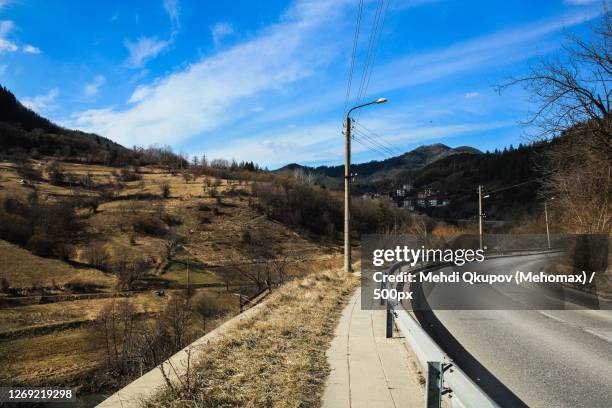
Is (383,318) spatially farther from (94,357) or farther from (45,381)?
(94,357)

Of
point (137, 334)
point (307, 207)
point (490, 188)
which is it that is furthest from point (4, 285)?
point (490, 188)

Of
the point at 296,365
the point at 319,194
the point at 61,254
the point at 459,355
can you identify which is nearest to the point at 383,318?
the point at 459,355

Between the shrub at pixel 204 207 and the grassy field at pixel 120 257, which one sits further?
the shrub at pixel 204 207

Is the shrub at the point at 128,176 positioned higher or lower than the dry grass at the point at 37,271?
higher

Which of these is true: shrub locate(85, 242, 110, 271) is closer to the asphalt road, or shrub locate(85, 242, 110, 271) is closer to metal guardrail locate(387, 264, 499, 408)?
the asphalt road

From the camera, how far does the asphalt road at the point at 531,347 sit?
17.5 feet

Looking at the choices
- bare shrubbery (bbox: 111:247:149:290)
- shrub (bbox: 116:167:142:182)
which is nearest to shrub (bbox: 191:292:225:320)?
bare shrubbery (bbox: 111:247:149:290)

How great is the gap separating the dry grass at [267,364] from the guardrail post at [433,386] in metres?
1.25

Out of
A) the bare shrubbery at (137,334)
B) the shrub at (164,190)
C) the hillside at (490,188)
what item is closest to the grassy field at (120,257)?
the bare shrubbery at (137,334)

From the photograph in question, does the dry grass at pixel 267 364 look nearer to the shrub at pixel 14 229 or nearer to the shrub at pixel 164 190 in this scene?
the shrub at pixel 14 229

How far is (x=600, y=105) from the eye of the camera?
44.8ft

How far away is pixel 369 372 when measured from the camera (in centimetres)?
597

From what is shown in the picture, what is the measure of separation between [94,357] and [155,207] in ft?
260

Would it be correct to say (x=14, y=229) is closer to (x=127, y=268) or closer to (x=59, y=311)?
(x=127, y=268)
